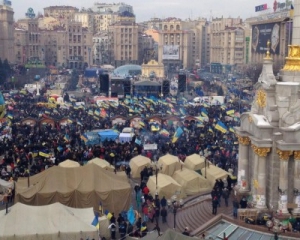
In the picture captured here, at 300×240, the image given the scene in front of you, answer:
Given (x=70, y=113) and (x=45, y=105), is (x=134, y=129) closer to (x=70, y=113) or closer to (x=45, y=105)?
(x=70, y=113)

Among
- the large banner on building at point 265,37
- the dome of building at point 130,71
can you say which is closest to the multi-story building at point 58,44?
the dome of building at point 130,71

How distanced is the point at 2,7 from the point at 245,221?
104523 millimetres

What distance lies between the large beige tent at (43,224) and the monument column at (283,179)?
553 centimetres

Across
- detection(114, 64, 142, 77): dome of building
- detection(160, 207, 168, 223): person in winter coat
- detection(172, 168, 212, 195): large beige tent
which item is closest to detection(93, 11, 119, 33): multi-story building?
detection(114, 64, 142, 77): dome of building

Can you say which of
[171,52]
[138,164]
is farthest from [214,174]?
[171,52]

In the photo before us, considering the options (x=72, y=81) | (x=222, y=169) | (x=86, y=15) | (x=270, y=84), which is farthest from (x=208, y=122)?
(x=86, y=15)

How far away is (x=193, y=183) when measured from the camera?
22469 mm

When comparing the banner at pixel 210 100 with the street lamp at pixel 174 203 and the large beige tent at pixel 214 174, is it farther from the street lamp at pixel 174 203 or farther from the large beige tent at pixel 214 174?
the street lamp at pixel 174 203

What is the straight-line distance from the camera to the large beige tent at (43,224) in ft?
52.0

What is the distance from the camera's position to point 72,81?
8781 cm

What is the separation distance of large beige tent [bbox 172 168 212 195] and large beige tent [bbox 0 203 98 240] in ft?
21.2

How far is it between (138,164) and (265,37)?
60.9 m

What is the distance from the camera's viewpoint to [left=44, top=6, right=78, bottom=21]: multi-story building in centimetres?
17382

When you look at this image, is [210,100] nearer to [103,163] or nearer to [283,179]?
[103,163]
